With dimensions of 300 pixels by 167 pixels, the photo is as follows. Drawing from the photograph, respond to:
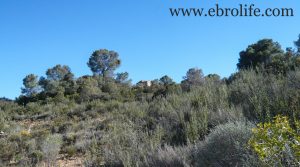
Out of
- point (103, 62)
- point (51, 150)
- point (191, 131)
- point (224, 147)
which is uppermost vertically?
point (103, 62)

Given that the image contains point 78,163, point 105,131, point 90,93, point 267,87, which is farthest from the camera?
point 90,93

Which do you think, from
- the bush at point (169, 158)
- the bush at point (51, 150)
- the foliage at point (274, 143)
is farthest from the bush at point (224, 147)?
the bush at point (51, 150)

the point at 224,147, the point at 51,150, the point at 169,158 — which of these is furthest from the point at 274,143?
the point at 51,150

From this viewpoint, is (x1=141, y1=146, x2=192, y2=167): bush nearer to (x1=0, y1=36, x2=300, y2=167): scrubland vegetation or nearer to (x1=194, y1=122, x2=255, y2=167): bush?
(x1=0, y1=36, x2=300, y2=167): scrubland vegetation

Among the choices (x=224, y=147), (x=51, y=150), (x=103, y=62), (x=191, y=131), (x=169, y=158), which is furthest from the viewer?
(x=103, y=62)

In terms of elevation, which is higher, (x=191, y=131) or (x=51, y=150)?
(x=191, y=131)

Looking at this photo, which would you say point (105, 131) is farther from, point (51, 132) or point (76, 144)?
point (51, 132)

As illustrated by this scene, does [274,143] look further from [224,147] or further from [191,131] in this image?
[191,131]

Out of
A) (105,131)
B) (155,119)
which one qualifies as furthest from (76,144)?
(155,119)

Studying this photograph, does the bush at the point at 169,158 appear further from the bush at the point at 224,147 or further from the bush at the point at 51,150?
the bush at the point at 51,150

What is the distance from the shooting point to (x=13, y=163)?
10.4m

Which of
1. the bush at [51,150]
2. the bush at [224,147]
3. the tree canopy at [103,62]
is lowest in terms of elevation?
the bush at [51,150]

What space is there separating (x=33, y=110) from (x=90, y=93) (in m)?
5.94

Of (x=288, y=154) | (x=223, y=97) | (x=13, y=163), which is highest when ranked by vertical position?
(x=223, y=97)
